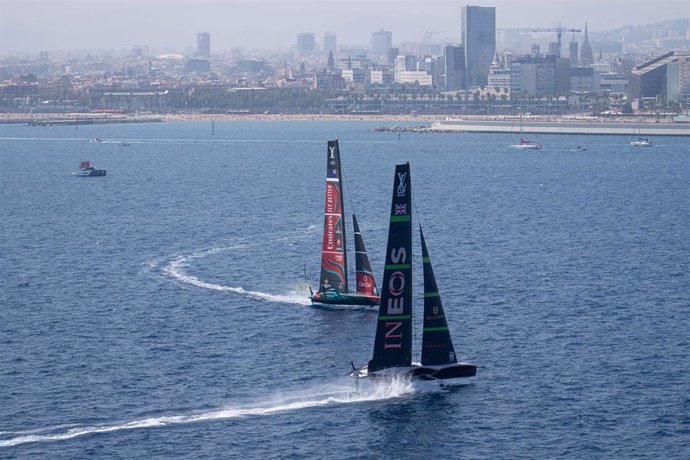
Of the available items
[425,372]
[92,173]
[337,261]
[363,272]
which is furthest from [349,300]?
[92,173]

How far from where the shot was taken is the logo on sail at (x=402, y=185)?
1506 inches

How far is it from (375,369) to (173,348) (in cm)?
799

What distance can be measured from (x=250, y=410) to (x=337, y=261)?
15707mm

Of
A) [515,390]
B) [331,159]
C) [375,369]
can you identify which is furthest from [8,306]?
[515,390]

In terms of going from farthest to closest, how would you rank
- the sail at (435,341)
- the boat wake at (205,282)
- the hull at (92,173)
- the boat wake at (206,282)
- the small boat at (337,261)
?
the hull at (92,173) → the boat wake at (206,282) → the boat wake at (205,282) → the small boat at (337,261) → the sail at (435,341)

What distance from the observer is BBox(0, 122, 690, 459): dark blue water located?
3541 cm

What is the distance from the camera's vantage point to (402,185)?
1512 inches

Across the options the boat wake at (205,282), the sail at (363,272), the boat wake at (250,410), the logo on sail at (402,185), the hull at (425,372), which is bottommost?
the boat wake at (250,410)

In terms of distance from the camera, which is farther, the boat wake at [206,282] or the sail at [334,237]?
the boat wake at [206,282]

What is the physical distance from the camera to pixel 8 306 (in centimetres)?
5134

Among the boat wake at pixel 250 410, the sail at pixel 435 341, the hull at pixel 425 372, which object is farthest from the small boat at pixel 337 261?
the boat wake at pixel 250 410

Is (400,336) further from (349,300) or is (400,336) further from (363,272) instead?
(363,272)

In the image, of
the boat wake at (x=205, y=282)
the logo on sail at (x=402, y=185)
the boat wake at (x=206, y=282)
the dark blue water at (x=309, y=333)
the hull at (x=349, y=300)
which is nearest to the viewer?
the dark blue water at (x=309, y=333)

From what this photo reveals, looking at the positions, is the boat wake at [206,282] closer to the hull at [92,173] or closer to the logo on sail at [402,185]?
the logo on sail at [402,185]
